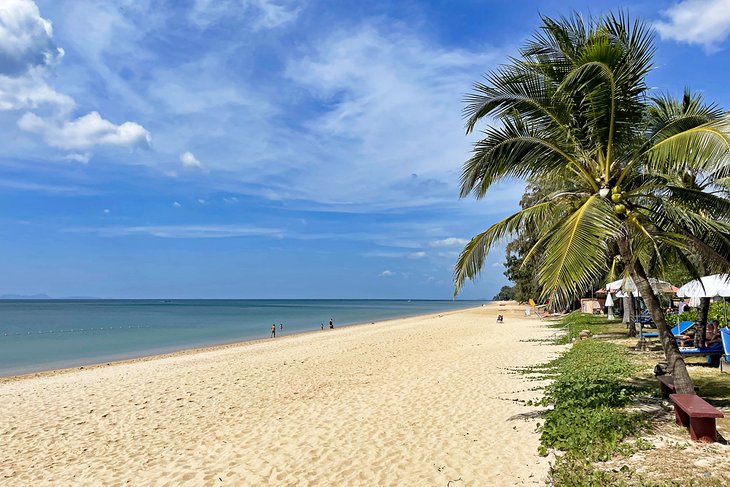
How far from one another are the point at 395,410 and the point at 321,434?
1.68m

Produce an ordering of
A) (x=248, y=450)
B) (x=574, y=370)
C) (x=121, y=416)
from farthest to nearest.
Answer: (x=574, y=370) < (x=121, y=416) < (x=248, y=450)

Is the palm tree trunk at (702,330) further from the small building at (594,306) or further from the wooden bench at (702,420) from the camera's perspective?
the small building at (594,306)

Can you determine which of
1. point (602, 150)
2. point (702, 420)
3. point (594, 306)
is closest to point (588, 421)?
point (702, 420)

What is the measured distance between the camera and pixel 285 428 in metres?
7.64

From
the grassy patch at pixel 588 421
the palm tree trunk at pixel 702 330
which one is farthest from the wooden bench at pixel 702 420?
the palm tree trunk at pixel 702 330

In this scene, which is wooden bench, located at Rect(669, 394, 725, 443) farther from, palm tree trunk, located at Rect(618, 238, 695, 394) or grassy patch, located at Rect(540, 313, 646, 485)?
palm tree trunk, located at Rect(618, 238, 695, 394)

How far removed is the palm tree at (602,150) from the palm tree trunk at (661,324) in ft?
0.04

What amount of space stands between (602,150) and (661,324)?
2444 millimetres

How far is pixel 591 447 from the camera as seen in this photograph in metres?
5.50

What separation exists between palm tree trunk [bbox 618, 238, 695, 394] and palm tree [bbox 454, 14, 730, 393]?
13mm

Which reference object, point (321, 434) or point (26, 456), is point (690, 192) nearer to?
point (321, 434)

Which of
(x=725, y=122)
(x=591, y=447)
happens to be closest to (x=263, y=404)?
(x=591, y=447)

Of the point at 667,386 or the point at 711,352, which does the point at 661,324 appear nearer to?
the point at 667,386

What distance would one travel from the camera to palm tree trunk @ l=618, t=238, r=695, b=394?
20.9 feet
